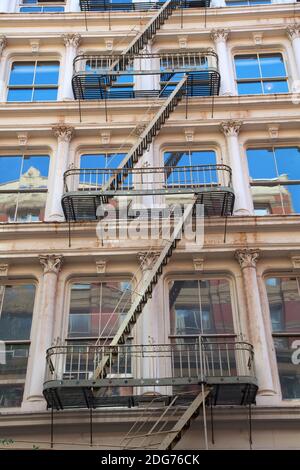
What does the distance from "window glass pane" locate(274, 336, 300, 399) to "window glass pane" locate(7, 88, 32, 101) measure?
A: 420 inches

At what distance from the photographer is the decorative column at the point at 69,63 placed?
739 inches

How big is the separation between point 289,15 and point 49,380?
1469 centimetres

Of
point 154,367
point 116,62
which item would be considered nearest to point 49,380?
point 154,367

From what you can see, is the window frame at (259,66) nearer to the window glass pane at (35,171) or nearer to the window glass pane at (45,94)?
the window glass pane at (45,94)

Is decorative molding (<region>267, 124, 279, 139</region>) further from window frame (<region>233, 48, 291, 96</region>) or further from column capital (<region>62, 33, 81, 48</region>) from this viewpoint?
column capital (<region>62, 33, 81, 48</region>)

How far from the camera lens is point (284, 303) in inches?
577

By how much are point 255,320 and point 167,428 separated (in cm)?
314

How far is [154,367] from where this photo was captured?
13180 mm

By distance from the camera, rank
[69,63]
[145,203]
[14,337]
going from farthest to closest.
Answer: [69,63] → [145,203] → [14,337]

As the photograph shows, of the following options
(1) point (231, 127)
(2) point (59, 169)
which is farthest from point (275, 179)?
(2) point (59, 169)

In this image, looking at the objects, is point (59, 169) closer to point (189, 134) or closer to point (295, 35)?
point (189, 134)

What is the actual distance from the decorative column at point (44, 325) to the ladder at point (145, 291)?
1553mm

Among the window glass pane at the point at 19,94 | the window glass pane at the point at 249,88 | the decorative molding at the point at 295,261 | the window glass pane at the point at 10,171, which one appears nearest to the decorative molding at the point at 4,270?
the window glass pane at the point at 10,171

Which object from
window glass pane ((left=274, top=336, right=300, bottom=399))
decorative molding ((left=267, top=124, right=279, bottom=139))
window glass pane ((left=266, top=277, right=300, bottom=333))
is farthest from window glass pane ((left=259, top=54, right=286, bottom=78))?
window glass pane ((left=274, top=336, right=300, bottom=399))
